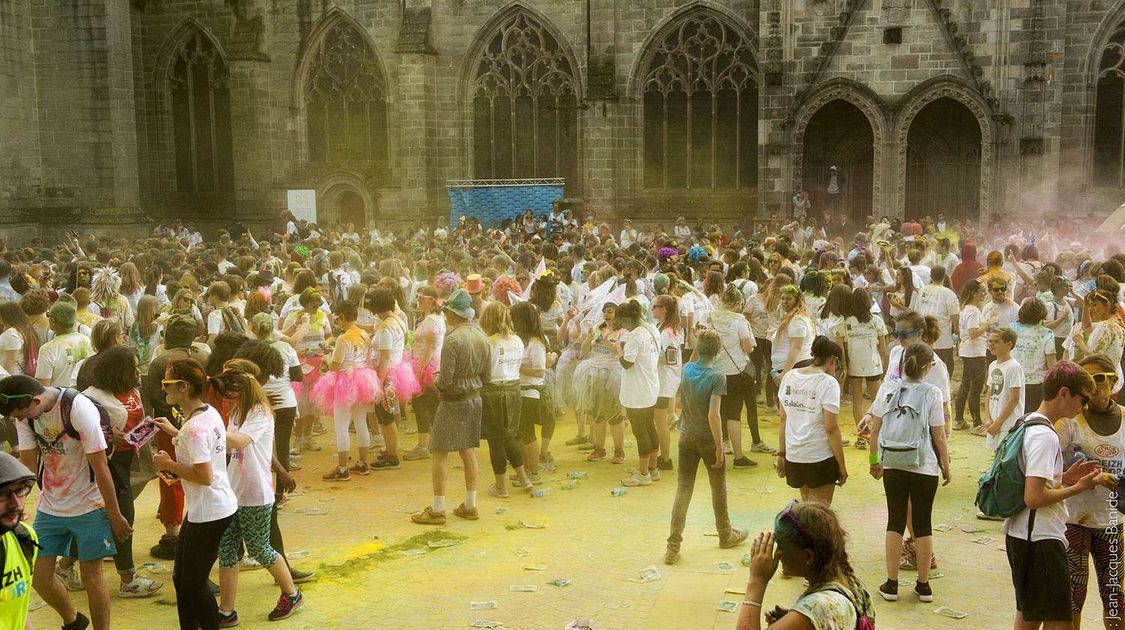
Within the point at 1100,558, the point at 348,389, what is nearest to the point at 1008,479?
the point at 1100,558

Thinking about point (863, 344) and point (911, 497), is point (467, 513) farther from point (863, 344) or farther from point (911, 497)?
point (863, 344)

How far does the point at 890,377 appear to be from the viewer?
8047 mm

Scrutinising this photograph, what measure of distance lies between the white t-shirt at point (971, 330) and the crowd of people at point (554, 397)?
0.12 ft

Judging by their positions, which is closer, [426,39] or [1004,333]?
[1004,333]

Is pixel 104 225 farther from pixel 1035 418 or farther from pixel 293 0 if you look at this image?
pixel 1035 418

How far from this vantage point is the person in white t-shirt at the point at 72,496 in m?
6.49

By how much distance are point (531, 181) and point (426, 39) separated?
16.6 feet

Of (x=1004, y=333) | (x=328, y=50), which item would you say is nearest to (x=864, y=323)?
(x=1004, y=333)

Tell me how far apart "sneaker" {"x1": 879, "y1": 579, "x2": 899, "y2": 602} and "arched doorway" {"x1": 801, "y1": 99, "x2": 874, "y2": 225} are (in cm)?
2171

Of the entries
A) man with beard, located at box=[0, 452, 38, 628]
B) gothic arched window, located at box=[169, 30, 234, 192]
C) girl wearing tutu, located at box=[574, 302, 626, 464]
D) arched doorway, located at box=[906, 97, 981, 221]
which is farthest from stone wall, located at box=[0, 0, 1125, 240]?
man with beard, located at box=[0, 452, 38, 628]

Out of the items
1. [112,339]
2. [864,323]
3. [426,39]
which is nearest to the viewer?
[112,339]

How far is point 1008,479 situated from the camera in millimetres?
5809

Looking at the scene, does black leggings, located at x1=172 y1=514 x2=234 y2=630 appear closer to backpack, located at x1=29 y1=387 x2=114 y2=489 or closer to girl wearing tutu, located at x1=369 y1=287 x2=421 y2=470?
backpack, located at x1=29 y1=387 x2=114 y2=489

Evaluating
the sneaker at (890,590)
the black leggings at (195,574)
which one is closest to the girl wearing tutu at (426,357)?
the black leggings at (195,574)
